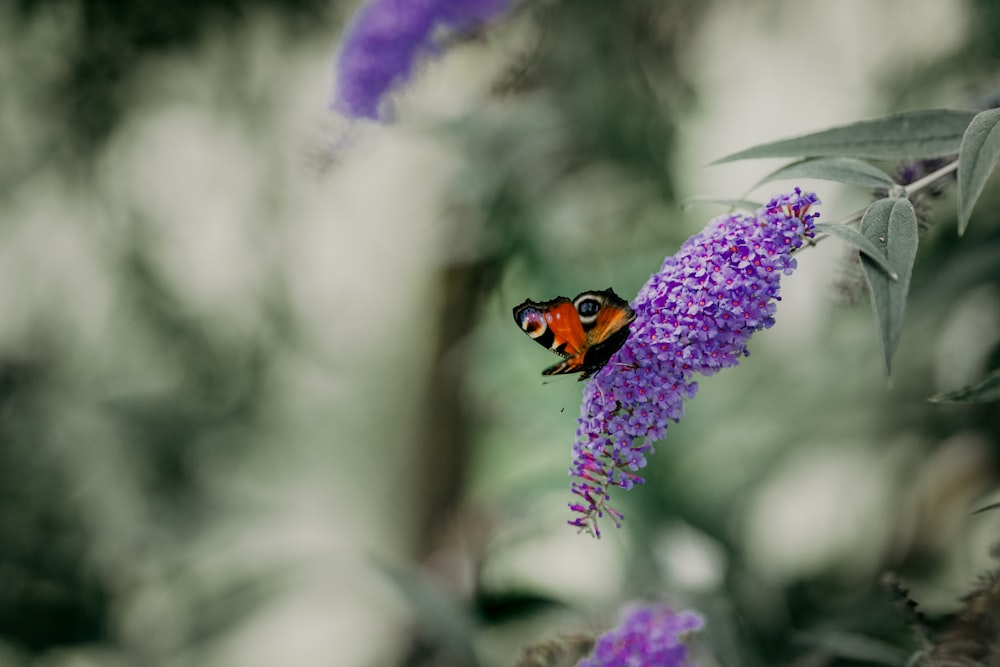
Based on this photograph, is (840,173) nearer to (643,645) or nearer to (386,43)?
(643,645)

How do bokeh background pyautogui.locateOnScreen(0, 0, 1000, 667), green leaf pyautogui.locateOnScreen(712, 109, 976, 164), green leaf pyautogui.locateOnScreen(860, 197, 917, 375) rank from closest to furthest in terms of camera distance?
green leaf pyautogui.locateOnScreen(860, 197, 917, 375), green leaf pyautogui.locateOnScreen(712, 109, 976, 164), bokeh background pyautogui.locateOnScreen(0, 0, 1000, 667)

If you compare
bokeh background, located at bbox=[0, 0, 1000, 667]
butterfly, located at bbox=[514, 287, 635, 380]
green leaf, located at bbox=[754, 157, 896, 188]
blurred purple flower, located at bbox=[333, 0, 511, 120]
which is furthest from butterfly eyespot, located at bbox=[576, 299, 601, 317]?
blurred purple flower, located at bbox=[333, 0, 511, 120]

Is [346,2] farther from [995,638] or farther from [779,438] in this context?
[995,638]

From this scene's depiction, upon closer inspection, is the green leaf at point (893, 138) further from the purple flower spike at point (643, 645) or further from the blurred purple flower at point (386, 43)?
the blurred purple flower at point (386, 43)

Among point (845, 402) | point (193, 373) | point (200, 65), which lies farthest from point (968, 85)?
point (193, 373)

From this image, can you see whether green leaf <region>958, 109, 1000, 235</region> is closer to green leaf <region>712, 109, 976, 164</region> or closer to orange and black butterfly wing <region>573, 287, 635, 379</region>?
green leaf <region>712, 109, 976, 164</region>

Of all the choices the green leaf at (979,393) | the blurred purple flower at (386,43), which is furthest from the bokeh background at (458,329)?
the green leaf at (979,393)

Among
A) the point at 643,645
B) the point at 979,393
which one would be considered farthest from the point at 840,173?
the point at 643,645
